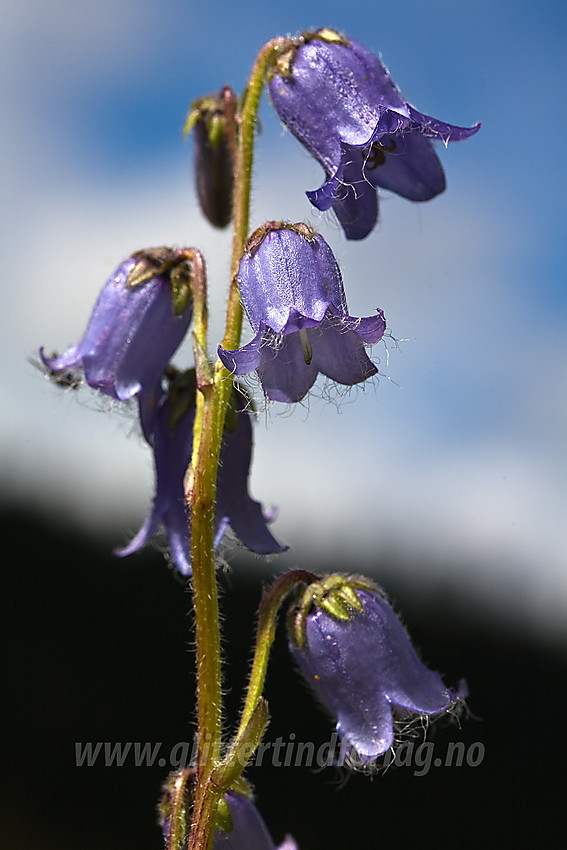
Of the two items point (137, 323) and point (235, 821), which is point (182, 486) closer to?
point (137, 323)

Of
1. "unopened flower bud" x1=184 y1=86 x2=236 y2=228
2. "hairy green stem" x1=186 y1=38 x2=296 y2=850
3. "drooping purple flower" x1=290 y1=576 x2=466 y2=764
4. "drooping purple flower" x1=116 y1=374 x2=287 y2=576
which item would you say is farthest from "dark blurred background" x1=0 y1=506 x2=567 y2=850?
"hairy green stem" x1=186 y1=38 x2=296 y2=850

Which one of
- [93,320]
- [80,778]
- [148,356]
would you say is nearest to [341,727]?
[148,356]

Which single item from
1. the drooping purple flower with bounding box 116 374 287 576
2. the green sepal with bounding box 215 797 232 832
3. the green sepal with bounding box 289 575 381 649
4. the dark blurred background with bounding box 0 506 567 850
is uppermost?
the drooping purple flower with bounding box 116 374 287 576

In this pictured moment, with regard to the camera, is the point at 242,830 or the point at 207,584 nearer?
the point at 207,584

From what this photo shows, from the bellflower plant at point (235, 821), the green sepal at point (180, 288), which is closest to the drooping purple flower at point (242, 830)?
the bellflower plant at point (235, 821)

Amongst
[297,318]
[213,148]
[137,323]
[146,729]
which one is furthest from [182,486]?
[146,729]

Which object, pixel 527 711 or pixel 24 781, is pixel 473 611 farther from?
pixel 24 781

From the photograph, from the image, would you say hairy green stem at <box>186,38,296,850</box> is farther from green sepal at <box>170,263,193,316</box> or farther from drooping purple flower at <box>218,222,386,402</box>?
green sepal at <box>170,263,193,316</box>
